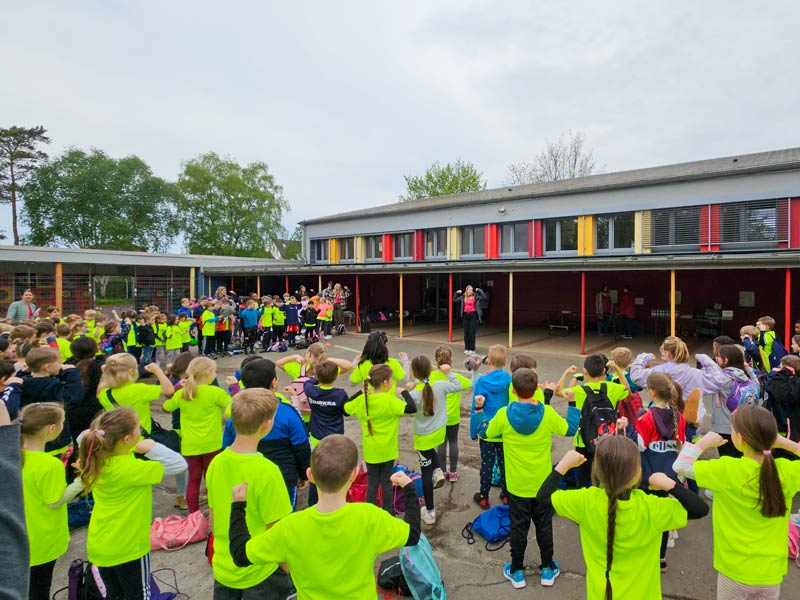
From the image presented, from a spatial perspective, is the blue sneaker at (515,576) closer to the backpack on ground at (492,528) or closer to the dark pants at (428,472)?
the backpack on ground at (492,528)

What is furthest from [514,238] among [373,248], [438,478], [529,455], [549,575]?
[549,575]

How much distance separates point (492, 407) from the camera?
16.0 feet

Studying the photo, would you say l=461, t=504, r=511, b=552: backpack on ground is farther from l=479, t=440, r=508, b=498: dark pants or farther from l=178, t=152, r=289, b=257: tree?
l=178, t=152, r=289, b=257: tree

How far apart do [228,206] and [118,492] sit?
4432 centimetres

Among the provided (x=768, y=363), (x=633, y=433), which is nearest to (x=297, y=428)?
(x=633, y=433)

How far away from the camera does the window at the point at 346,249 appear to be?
88.9ft

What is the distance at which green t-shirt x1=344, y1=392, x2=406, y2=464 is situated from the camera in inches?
156

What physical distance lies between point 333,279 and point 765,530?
863 inches

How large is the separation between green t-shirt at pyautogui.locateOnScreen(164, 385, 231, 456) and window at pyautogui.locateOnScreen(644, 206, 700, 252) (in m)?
17.4

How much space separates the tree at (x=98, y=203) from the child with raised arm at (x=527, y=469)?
153 ft

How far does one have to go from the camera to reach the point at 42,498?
105 inches

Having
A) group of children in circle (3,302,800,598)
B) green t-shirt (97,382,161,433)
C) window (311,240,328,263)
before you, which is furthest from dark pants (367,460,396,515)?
window (311,240,328,263)

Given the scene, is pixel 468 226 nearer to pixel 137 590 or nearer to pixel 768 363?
pixel 768 363

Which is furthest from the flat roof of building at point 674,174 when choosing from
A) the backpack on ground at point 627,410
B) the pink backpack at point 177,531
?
the pink backpack at point 177,531
